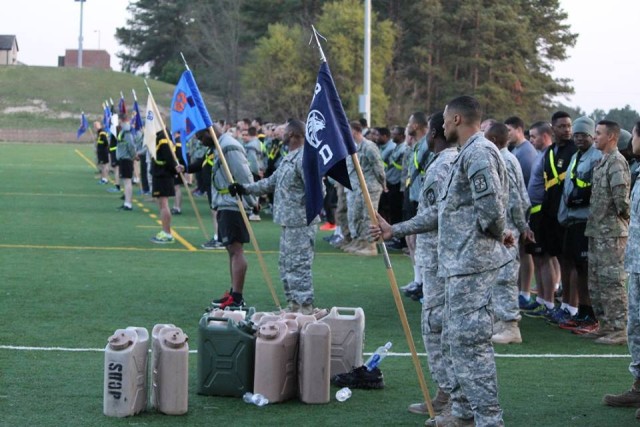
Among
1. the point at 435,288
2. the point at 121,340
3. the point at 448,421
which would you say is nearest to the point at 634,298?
the point at 435,288

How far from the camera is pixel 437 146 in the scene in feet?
28.4

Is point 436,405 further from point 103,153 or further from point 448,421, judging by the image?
point 103,153

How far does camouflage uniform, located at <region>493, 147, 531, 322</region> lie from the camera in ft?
38.5

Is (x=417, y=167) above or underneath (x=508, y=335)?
above

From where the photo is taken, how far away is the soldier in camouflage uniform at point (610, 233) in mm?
11547

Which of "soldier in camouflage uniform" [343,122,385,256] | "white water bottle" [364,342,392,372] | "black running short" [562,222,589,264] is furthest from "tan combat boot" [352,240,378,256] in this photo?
"white water bottle" [364,342,392,372]

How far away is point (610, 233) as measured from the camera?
1170 cm

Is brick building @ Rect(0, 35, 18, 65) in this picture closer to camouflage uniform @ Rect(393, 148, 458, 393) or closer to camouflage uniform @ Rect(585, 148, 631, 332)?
camouflage uniform @ Rect(585, 148, 631, 332)

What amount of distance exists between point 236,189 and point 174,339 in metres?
4.02

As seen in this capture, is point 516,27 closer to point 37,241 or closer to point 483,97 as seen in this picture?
point 483,97

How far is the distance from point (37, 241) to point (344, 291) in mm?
7460

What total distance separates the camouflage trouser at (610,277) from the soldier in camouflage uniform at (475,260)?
446 cm

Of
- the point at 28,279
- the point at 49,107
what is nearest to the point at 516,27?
the point at 49,107

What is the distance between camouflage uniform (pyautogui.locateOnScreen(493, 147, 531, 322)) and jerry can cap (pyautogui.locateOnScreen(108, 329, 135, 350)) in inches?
180
